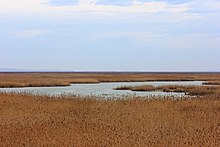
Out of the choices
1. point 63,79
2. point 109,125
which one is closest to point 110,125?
point 109,125

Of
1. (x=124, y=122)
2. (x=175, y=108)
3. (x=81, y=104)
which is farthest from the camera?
(x=81, y=104)

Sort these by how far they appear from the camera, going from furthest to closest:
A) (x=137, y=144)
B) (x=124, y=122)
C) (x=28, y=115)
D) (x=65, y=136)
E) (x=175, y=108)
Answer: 1. (x=175, y=108)
2. (x=28, y=115)
3. (x=124, y=122)
4. (x=65, y=136)
5. (x=137, y=144)

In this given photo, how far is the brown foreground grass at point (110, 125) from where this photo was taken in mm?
10078

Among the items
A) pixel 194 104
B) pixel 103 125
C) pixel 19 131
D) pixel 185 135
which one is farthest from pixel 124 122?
pixel 194 104

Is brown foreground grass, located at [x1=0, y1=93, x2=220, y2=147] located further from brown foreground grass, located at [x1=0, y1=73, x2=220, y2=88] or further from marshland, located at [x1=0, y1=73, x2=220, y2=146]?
brown foreground grass, located at [x1=0, y1=73, x2=220, y2=88]

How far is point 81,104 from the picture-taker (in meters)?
19.7

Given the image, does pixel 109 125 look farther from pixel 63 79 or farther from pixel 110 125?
pixel 63 79

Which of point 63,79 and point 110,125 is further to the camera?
point 63,79

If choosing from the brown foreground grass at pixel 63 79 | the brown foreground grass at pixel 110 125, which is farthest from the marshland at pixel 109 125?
the brown foreground grass at pixel 63 79

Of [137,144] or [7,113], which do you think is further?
[7,113]

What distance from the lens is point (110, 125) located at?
1277 cm

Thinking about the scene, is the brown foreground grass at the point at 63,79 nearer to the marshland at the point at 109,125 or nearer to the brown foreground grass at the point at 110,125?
the marshland at the point at 109,125

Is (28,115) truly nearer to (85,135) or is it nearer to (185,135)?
(85,135)

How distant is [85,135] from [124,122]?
313 centimetres
